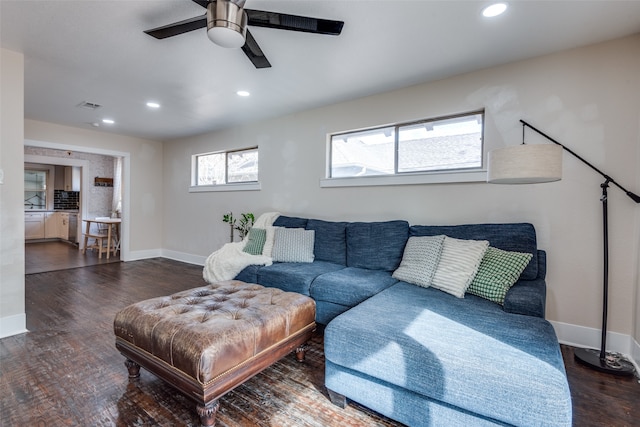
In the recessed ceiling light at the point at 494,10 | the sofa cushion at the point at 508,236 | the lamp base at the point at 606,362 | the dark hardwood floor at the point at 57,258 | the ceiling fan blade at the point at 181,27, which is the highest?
the recessed ceiling light at the point at 494,10

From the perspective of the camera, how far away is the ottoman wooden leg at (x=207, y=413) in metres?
1.40

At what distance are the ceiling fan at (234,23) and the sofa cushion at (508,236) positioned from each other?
1.88m

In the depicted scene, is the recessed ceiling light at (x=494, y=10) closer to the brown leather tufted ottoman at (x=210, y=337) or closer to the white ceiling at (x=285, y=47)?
the white ceiling at (x=285, y=47)

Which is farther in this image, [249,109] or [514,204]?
[249,109]

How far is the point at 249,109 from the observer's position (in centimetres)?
398

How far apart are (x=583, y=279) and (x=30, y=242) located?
1142 cm

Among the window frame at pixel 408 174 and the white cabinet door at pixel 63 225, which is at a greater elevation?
the window frame at pixel 408 174

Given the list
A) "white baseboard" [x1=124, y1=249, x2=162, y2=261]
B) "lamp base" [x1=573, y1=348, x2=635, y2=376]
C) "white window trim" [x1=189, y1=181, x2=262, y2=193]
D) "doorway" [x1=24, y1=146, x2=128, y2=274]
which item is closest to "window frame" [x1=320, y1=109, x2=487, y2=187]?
"white window trim" [x1=189, y1=181, x2=262, y2=193]

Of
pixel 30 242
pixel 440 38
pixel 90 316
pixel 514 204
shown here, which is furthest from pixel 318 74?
pixel 30 242

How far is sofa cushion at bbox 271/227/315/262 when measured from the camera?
3.21 m

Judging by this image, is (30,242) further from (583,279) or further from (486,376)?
(583,279)

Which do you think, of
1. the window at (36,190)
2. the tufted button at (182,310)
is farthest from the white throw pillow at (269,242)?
the window at (36,190)

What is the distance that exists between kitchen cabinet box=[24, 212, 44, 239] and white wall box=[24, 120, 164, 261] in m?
4.50

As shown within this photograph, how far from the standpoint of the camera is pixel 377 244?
9.68 ft
